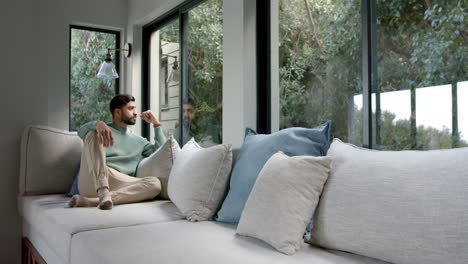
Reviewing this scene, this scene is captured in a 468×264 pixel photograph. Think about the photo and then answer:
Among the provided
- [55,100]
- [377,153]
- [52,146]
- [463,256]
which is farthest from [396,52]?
[55,100]

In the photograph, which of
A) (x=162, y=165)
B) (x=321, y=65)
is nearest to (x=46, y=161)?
(x=162, y=165)

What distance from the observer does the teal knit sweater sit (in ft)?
9.00

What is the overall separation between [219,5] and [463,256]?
238 centimetres

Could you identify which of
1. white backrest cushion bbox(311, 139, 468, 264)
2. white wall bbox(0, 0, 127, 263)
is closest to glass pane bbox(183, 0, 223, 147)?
white wall bbox(0, 0, 127, 263)

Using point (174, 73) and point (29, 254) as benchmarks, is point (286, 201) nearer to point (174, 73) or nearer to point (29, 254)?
point (29, 254)

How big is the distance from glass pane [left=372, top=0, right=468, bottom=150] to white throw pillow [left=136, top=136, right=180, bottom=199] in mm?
1416

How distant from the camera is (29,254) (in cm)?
273

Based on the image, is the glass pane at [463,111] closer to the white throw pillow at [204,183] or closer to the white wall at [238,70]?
the white throw pillow at [204,183]

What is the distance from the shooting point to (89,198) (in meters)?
2.39

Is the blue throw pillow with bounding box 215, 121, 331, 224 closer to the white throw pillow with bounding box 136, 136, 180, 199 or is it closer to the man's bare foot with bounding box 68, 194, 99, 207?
the white throw pillow with bounding box 136, 136, 180, 199

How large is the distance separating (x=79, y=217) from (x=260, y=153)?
1.05 m

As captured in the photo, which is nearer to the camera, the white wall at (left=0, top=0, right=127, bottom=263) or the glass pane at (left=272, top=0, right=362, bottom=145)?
the glass pane at (left=272, top=0, right=362, bottom=145)

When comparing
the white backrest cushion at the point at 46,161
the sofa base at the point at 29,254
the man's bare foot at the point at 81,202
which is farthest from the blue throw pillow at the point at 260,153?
the white backrest cushion at the point at 46,161

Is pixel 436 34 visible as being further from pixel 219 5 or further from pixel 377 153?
pixel 219 5
